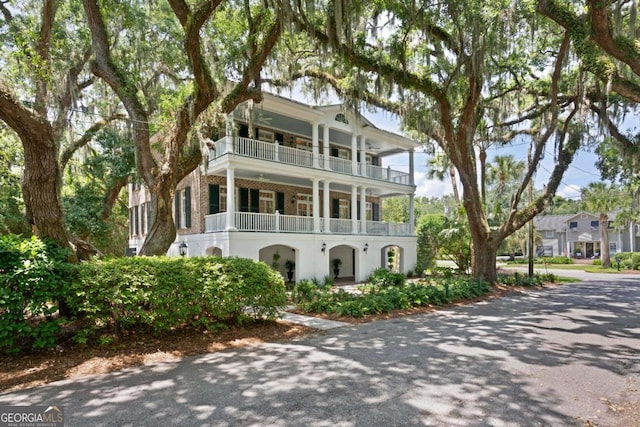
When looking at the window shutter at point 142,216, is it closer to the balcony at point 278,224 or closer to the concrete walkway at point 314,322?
the balcony at point 278,224

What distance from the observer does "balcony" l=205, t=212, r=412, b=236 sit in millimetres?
14305

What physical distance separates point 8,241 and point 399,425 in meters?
5.91

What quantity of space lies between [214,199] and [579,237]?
4594 centimetres

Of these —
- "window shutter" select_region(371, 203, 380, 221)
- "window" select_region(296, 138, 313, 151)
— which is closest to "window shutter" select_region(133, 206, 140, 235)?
"window" select_region(296, 138, 313, 151)

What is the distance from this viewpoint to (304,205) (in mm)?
19016

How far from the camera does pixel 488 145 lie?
17.4 metres

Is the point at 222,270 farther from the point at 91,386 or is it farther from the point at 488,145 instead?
the point at 488,145

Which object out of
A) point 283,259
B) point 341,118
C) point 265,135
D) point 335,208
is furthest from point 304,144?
point 283,259

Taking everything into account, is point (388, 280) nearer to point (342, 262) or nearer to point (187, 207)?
point (342, 262)

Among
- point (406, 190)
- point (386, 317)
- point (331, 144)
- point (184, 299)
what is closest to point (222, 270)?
point (184, 299)

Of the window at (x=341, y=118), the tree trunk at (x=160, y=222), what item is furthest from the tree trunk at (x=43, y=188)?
the window at (x=341, y=118)

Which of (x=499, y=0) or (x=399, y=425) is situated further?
(x=499, y=0)

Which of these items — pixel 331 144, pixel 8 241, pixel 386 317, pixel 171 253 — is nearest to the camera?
pixel 8 241

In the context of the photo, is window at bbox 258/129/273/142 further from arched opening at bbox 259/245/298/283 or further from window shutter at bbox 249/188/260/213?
arched opening at bbox 259/245/298/283
